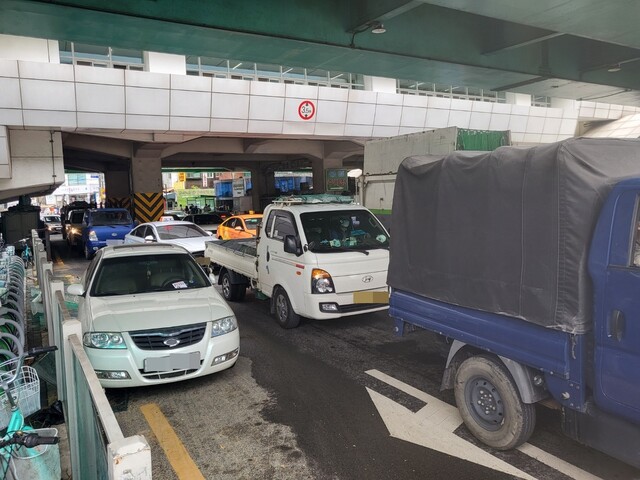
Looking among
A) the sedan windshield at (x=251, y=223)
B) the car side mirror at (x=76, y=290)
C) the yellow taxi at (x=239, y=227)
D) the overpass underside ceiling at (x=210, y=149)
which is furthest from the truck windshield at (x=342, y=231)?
the overpass underside ceiling at (x=210, y=149)

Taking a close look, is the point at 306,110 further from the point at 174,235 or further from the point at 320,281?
the point at 320,281

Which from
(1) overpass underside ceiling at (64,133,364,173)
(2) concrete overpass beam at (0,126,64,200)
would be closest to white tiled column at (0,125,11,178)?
(2) concrete overpass beam at (0,126,64,200)

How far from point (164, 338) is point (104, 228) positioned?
46.6 ft

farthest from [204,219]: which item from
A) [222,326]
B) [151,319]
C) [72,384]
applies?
[72,384]

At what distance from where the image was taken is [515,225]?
3.78m

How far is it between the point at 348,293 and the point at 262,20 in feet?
14.4

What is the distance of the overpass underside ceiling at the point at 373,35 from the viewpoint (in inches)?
267

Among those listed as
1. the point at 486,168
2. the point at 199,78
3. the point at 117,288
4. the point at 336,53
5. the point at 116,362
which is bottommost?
Result: the point at 116,362

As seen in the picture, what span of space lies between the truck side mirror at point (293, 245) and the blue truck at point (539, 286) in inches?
113

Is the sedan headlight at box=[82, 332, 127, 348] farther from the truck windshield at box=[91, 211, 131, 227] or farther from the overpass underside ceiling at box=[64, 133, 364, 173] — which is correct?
the overpass underside ceiling at box=[64, 133, 364, 173]

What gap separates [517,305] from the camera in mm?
3697

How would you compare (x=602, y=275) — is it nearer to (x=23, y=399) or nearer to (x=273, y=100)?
(x=23, y=399)

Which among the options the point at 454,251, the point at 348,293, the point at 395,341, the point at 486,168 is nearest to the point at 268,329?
the point at 348,293

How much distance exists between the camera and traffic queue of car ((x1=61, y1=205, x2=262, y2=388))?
4934 millimetres
